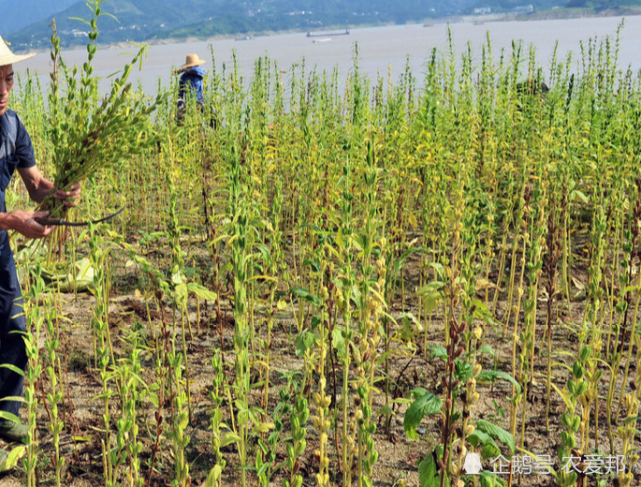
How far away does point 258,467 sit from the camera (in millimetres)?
1813

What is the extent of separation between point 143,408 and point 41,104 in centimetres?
512

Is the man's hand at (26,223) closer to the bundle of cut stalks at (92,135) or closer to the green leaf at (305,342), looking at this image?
the bundle of cut stalks at (92,135)

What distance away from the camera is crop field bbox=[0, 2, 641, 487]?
6.77 feet

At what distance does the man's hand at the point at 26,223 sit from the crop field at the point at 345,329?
201 mm

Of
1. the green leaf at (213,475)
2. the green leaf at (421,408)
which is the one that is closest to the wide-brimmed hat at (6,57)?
the green leaf at (213,475)

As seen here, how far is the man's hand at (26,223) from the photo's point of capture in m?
2.72

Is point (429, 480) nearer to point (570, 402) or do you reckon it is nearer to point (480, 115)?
point (570, 402)

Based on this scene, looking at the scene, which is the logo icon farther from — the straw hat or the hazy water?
the straw hat

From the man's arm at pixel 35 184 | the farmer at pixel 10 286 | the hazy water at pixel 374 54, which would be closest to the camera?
the farmer at pixel 10 286

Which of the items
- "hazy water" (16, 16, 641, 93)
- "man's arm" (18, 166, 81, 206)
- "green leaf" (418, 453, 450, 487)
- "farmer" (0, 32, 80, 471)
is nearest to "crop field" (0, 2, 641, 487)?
"green leaf" (418, 453, 450, 487)

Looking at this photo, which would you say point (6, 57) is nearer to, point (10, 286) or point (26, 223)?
point (26, 223)

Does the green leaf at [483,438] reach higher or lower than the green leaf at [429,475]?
higher

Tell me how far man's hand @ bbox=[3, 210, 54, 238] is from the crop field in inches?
7.9

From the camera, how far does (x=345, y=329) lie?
79.4 inches
